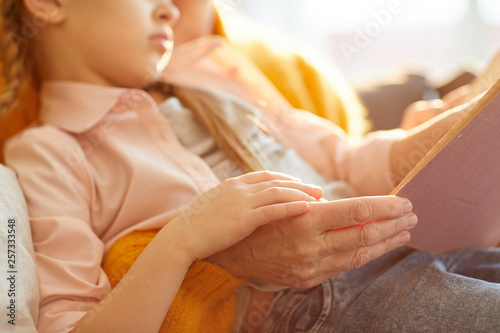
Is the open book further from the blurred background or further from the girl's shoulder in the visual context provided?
the blurred background

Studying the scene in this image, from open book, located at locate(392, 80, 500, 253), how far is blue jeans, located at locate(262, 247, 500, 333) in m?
0.03

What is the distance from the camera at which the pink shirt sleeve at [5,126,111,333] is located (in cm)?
59

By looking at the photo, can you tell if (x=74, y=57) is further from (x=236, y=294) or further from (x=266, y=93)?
(x=236, y=294)

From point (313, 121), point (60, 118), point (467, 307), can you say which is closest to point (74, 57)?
point (60, 118)

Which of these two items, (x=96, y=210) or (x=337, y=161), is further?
(x=337, y=161)

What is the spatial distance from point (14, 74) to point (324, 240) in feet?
2.05

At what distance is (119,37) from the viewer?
0.77m

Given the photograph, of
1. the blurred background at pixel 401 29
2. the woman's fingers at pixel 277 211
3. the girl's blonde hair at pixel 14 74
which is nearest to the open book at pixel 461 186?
the woman's fingers at pixel 277 211

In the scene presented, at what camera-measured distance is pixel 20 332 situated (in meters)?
0.50

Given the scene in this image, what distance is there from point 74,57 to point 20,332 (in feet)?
1.57

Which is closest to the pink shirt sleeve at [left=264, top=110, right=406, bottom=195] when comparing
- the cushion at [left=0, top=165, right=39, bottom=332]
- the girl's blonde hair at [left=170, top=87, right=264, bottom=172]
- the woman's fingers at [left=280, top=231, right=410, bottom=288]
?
the girl's blonde hair at [left=170, top=87, right=264, bottom=172]

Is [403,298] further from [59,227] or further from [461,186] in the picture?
[59,227]

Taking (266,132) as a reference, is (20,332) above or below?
below
